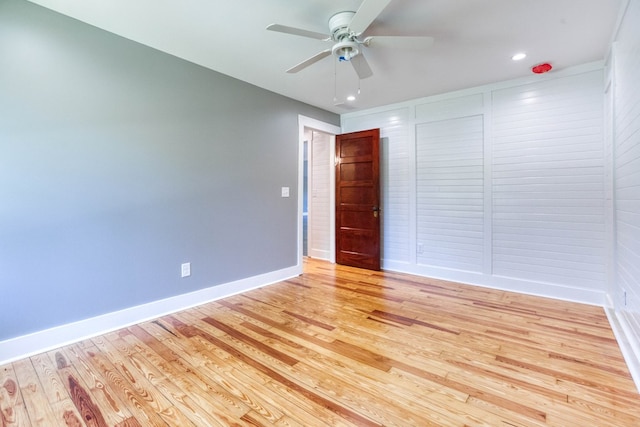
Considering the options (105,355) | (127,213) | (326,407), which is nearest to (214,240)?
(127,213)

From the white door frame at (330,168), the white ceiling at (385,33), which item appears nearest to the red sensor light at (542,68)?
the white ceiling at (385,33)

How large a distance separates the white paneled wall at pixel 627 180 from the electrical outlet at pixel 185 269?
344 centimetres

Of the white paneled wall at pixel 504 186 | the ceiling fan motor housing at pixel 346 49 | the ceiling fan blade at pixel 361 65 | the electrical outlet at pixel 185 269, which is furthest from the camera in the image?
the white paneled wall at pixel 504 186

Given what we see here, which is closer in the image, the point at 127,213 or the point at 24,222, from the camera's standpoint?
the point at 24,222

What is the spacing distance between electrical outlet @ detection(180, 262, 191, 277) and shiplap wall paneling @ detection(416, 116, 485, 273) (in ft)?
9.84

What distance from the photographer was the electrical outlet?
293cm

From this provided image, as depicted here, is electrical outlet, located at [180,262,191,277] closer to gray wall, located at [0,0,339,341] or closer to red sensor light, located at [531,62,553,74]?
gray wall, located at [0,0,339,341]

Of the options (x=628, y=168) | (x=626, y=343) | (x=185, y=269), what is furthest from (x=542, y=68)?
(x=185, y=269)

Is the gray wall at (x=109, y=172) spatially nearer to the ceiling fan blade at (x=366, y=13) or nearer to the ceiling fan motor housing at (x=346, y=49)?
the ceiling fan motor housing at (x=346, y=49)

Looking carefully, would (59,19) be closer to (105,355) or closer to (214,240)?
(214,240)

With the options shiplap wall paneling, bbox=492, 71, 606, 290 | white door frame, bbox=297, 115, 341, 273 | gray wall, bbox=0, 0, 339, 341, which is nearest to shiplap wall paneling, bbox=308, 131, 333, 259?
white door frame, bbox=297, 115, 341, 273

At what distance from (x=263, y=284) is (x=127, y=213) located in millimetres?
1748

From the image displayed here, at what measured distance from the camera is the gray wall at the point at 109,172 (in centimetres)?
205

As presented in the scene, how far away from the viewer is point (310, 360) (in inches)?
78.7
